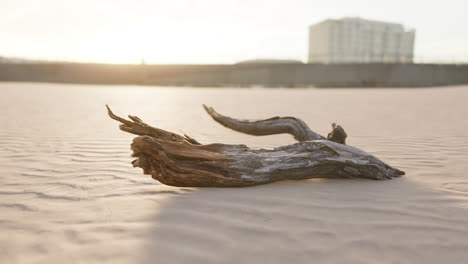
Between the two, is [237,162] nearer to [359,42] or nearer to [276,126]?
[276,126]

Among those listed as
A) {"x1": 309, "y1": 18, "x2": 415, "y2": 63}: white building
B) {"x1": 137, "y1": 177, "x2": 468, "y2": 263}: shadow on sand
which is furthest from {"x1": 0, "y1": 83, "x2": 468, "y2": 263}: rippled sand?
{"x1": 309, "y1": 18, "x2": 415, "y2": 63}: white building

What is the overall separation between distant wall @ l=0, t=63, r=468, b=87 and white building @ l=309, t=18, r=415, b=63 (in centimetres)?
1465

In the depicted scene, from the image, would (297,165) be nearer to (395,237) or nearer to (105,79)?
(395,237)

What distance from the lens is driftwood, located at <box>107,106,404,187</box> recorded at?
282 cm

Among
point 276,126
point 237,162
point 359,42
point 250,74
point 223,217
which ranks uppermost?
point 359,42

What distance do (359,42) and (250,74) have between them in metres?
26.5

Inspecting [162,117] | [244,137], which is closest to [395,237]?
[244,137]

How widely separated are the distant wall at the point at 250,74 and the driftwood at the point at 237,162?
26924mm

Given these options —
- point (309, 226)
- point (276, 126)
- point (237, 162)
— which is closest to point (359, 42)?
point (276, 126)

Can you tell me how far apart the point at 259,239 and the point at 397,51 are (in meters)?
58.7

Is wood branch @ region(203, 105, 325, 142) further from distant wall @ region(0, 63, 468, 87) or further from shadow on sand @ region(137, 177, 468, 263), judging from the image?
distant wall @ region(0, 63, 468, 87)

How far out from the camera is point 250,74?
30375mm

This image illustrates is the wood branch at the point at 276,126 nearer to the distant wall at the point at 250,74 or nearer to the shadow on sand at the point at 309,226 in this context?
the shadow on sand at the point at 309,226

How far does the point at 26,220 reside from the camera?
92.8 inches
